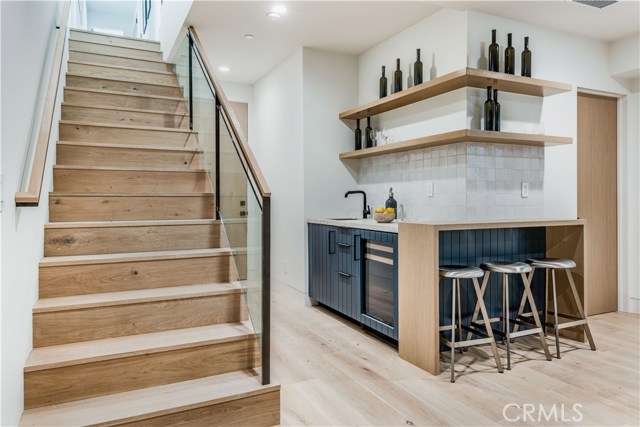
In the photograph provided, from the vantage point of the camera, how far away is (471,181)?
343 centimetres

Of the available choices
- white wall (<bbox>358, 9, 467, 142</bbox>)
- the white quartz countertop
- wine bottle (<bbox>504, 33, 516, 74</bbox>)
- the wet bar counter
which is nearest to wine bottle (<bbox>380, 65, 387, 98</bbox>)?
white wall (<bbox>358, 9, 467, 142</bbox>)

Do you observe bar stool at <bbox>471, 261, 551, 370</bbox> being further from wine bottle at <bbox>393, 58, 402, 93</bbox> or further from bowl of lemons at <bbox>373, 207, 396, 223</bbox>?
wine bottle at <bbox>393, 58, 402, 93</bbox>

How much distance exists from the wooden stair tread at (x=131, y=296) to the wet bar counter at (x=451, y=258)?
1.19m

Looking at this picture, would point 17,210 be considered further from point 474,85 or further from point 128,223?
point 474,85

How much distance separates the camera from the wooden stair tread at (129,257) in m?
2.43

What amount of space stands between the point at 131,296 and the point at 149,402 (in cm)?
63

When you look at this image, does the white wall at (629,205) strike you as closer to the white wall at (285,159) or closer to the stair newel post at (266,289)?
the white wall at (285,159)

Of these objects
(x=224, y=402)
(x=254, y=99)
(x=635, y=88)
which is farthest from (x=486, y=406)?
(x=254, y=99)

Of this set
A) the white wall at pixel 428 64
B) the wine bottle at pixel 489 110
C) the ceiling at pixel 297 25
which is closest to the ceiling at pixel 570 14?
the white wall at pixel 428 64

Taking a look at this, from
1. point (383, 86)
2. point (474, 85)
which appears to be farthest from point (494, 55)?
point (383, 86)

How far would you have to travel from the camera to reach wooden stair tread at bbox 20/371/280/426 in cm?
186

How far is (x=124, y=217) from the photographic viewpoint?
3.05 meters

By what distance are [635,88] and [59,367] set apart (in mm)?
5342

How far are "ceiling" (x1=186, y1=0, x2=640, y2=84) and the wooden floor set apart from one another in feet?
8.62
